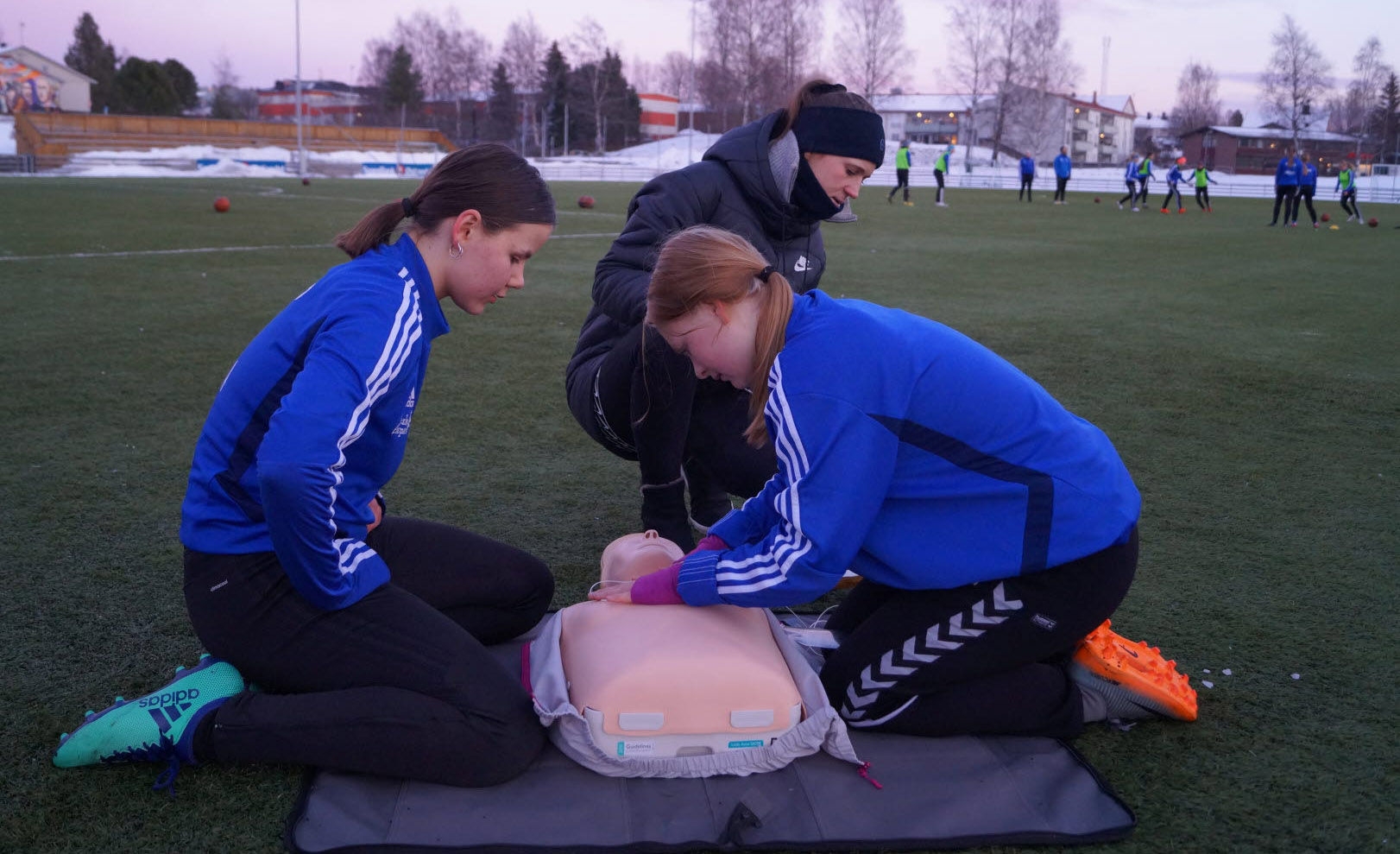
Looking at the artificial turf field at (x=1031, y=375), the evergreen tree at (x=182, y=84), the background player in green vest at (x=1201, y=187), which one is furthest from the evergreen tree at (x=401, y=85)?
the artificial turf field at (x=1031, y=375)

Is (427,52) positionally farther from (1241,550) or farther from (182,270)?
(1241,550)

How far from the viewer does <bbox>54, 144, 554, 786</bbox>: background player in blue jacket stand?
2324 millimetres

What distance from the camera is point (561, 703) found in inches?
98.7

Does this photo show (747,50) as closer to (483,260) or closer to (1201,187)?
(1201,187)

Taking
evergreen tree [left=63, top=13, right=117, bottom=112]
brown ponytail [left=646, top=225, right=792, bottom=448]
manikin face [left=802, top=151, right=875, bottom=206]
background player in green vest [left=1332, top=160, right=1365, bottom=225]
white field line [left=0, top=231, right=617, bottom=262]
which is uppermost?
evergreen tree [left=63, top=13, right=117, bottom=112]

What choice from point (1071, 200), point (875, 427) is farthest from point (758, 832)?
point (1071, 200)

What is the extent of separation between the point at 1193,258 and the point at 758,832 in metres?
15.2

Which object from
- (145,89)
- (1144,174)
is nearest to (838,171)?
(1144,174)

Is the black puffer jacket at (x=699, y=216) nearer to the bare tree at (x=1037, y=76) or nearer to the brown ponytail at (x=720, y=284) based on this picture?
the brown ponytail at (x=720, y=284)

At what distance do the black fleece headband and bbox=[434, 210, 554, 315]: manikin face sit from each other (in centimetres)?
139

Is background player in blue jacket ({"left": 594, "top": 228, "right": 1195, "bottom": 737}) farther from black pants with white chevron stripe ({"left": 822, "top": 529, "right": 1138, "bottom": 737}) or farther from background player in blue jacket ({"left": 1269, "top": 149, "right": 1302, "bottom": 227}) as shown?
background player in blue jacket ({"left": 1269, "top": 149, "right": 1302, "bottom": 227})

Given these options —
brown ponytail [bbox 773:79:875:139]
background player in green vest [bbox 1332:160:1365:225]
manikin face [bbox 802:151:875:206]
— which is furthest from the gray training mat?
background player in green vest [bbox 1332:160:1365:225]

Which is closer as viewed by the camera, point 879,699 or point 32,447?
point 879,699

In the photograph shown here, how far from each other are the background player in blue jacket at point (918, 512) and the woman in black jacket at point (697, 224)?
1.12 m
